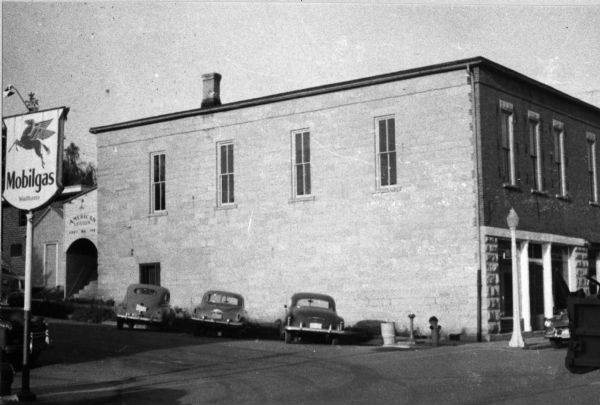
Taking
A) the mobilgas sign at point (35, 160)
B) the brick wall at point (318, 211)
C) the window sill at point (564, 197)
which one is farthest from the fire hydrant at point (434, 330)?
the mobilgas sign at point (35, 160)

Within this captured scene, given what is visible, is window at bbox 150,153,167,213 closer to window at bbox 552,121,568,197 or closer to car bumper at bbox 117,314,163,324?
car bumper at bbox 117,314,163,324

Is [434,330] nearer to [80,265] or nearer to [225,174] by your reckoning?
[225,174]

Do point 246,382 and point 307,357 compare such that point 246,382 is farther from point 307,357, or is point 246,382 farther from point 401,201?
point 401,201

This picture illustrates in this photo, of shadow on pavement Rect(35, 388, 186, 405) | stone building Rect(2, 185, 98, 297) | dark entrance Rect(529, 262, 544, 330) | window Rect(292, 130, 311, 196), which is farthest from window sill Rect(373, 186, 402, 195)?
shadow on pavement Rect(35, 388, 186, 405)

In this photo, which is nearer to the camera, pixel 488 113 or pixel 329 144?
pixel 488 113

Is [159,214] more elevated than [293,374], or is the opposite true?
[159,214]

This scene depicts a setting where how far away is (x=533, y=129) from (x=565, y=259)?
16.5 feet

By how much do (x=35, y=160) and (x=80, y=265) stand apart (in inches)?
952

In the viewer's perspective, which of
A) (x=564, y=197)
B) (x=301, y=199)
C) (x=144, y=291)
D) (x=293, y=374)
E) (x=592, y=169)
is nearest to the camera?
(x=293, y=374)

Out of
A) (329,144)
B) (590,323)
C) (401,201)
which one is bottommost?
(590,323)

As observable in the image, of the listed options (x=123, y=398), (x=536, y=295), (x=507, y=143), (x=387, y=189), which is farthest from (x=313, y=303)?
(x=123, y=398)

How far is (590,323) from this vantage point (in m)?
9.01

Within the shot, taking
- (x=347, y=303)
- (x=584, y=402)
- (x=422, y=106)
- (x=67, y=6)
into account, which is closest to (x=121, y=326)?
(x=347, y=303)

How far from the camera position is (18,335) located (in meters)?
16.7
